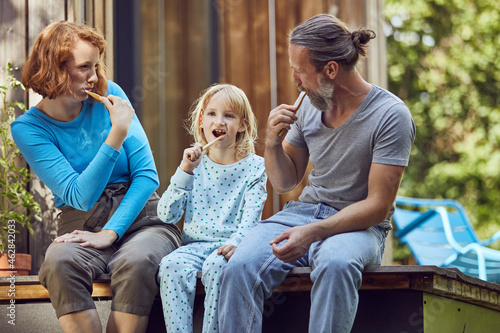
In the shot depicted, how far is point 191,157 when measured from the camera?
2.28m

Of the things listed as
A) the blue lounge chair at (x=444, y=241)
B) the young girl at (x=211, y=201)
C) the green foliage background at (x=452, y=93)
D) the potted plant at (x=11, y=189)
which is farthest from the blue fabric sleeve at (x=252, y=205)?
the green foliage background at (x=452, y=93)

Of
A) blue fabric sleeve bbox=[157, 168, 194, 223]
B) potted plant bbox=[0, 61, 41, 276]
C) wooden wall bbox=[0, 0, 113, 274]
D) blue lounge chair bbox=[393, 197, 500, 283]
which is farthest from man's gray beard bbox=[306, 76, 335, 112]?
blue lounge chair bbox=[393, 197, 500, 283]

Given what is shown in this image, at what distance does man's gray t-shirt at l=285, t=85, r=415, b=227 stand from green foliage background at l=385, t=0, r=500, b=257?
6219 mm

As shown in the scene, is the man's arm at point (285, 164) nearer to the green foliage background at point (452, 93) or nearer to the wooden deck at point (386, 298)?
the wooden deck at point (386, 298)

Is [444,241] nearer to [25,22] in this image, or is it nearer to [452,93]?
[25,22]

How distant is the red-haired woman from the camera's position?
7.11 ft

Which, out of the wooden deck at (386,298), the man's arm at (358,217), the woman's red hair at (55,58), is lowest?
the wooden deck at (386,298)

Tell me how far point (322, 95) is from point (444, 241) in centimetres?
280

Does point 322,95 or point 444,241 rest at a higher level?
point 322,95

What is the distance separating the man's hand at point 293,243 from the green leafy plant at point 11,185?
4.33ft

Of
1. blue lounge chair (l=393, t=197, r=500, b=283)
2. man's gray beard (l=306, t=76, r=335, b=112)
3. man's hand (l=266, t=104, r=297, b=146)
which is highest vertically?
man's gray beard (l=306, t=76, r=335, b=112)

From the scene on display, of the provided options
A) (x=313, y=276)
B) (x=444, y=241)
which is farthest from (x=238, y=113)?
(x=444, y=241)

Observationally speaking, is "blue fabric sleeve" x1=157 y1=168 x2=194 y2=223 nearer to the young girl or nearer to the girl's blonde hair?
the young girl

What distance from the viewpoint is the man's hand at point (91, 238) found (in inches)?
90.0
